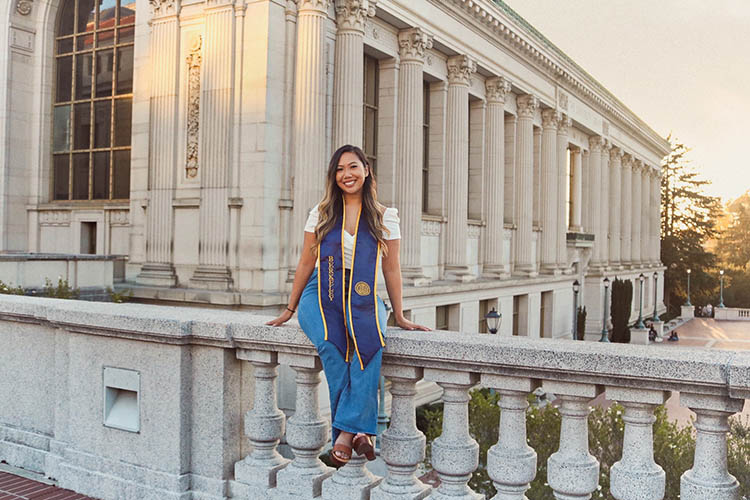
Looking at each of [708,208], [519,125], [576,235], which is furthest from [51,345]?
[708,208]

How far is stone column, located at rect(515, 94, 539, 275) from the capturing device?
3588 cm

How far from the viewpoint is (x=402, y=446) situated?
13.5ft

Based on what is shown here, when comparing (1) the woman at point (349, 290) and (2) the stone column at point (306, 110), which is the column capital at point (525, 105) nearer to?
(2) the stone column at point (306, 110)

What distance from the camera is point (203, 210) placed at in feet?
63.8

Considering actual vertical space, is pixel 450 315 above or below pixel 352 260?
below

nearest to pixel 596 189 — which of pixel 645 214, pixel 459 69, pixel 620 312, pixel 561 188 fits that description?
pixel 620 312

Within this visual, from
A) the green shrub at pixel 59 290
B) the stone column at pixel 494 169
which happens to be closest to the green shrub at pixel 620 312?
the stone column at pixel 494 169

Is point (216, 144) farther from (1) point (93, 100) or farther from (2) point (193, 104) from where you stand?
(1) point (93, 100)

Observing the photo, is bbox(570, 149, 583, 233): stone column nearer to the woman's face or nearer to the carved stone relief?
the carved stone relief

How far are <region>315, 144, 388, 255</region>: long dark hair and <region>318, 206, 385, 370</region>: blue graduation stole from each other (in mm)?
33

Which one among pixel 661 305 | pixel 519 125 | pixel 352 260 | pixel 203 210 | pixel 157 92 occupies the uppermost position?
pixel 519 125

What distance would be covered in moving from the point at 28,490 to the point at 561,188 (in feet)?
127

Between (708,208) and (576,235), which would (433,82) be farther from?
(708,208)

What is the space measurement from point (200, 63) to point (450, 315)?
14.1m
